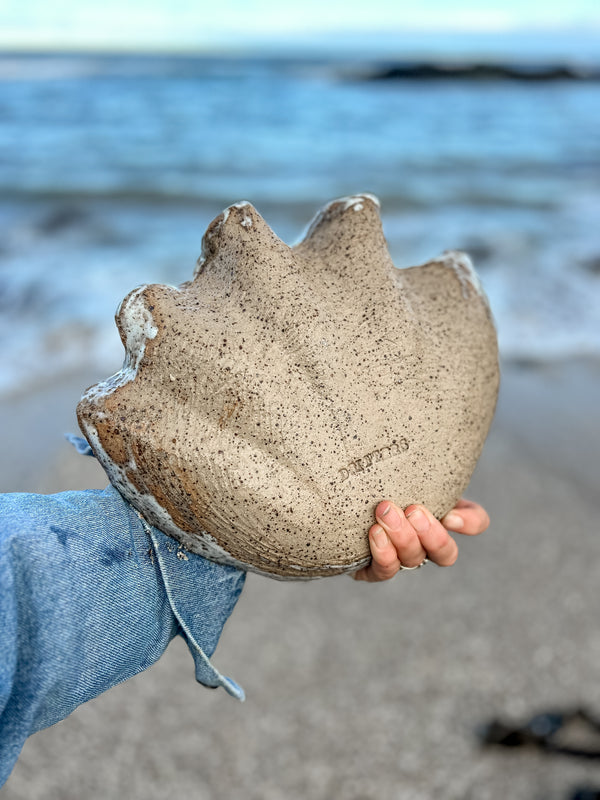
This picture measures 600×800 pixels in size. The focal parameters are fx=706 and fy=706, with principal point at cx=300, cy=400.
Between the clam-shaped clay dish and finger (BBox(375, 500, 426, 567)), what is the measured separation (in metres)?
0.03

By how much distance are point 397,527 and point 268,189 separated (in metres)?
10.0

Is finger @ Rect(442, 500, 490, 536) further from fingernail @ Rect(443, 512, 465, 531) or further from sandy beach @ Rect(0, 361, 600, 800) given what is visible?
sandy beach @ Rect(0, 361, 600, 800)

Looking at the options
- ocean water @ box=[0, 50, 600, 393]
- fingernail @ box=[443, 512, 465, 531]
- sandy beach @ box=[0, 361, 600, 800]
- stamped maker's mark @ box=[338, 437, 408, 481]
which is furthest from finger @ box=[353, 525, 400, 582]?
ocean water @ box=[0, 50, 600, 393]

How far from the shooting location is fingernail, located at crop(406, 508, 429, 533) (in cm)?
153

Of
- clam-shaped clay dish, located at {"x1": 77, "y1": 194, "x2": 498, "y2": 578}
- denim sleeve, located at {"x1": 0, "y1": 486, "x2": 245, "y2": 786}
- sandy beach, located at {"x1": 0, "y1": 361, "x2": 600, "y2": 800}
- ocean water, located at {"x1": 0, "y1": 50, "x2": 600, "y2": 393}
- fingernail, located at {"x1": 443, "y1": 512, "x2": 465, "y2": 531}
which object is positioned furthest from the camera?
ocean water, located at {"x1": 0, "y1": 50, "x2": 600, "y2": 393}

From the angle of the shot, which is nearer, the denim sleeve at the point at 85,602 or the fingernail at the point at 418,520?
the denim sleeve at the point at 85,602

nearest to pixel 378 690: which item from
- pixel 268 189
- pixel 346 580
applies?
pixel 346 580

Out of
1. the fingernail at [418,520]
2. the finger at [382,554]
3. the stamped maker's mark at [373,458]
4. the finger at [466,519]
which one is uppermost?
the stamped maker's mark at [373,458]

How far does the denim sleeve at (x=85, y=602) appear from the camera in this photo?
4.13 feet

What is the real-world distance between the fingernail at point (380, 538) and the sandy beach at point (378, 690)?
51.8 inches

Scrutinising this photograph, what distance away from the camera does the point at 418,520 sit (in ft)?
5.02

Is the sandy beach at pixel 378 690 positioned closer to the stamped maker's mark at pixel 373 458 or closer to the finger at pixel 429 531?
the finger at pixel 429 531

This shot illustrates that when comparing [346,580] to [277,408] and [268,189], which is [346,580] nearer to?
[277,408]

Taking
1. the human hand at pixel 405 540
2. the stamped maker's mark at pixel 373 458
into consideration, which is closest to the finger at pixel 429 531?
the human hand at pixel 405 540
